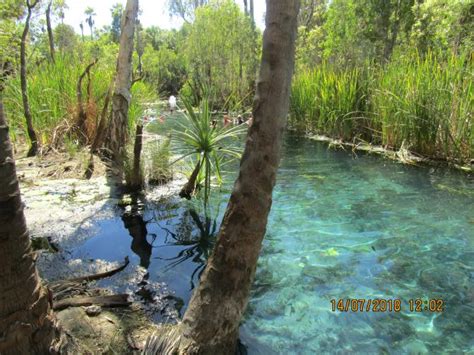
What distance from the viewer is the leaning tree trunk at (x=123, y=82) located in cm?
635

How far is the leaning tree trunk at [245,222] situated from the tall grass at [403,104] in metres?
5.96

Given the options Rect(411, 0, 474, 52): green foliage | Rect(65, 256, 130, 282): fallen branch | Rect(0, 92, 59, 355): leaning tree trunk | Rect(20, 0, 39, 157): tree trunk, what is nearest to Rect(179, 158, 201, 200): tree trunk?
Rect(65, 256, 130, 282): fallen branch

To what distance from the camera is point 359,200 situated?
5598 mm

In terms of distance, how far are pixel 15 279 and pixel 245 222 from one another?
1.09 m

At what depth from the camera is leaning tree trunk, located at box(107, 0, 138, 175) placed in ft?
20.8

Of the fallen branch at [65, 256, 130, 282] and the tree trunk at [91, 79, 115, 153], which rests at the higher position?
the tree trunk at [91, 79, 115, 153]

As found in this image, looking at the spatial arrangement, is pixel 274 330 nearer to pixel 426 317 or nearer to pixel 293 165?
pixel 426 317

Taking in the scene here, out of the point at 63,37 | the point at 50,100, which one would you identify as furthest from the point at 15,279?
the point at 63,37

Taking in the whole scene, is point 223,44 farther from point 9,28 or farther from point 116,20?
point 116,20

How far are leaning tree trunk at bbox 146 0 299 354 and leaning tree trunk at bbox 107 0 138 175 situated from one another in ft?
15.5

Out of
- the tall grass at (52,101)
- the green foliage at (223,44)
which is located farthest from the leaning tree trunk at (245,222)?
the green foliage at (223,44)

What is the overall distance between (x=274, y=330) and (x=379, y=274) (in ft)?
4.42

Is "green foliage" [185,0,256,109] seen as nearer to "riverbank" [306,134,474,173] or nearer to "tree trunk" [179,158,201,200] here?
"riverbank" [306,134,474,173]

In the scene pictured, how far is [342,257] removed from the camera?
12.7 ft
